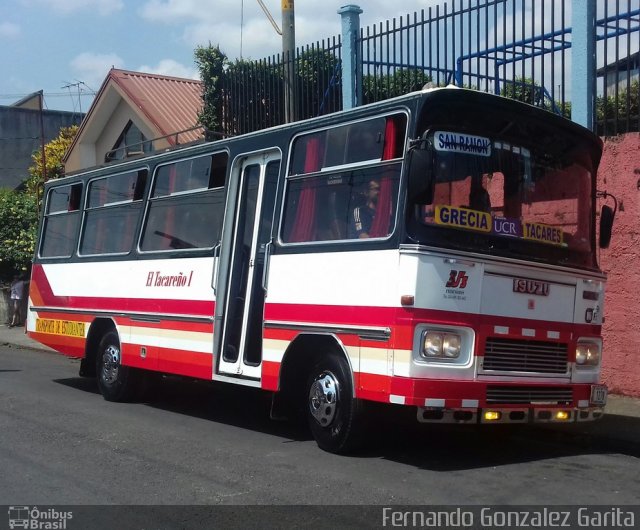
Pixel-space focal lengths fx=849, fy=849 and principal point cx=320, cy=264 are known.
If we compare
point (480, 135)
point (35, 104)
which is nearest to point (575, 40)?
point (480, 135)

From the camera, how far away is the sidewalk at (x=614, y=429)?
8211mm

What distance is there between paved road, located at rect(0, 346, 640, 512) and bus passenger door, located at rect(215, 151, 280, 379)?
847 millimetres

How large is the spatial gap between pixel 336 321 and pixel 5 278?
865 inches

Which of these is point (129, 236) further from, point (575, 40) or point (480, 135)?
point (575, 40)

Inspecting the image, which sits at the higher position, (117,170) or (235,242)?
(117,170)

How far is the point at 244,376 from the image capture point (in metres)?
8.74

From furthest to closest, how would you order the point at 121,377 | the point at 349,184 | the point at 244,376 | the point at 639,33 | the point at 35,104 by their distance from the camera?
the point at 35,104 < the point at 121,377 < the point at 639,33 < the point at 244,376 < the point at 349,184

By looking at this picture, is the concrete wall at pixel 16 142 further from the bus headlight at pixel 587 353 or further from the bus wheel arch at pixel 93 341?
the bus headlight at pixel 587 353

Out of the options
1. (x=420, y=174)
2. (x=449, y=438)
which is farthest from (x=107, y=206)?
(x=420, y=174)

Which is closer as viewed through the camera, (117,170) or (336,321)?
(336,321)

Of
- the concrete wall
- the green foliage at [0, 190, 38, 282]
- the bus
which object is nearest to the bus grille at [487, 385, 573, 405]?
the bus

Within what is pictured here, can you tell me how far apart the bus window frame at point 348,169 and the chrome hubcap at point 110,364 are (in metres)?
3.86

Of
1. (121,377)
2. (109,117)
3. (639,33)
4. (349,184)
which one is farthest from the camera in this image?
(109,117)

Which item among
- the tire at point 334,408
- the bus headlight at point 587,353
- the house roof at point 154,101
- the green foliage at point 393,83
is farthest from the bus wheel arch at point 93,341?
the house roof at point 154,101
